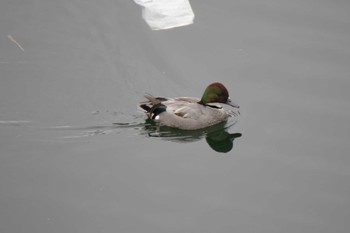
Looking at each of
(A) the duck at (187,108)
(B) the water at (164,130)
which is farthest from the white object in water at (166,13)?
(A) the duck at (187,108)

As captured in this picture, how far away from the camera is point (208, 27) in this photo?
40.6ft

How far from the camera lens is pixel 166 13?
12.7 metres

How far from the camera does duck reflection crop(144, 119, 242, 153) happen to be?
10.5 metres

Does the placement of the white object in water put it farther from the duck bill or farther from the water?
the duck bill

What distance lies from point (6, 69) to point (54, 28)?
1.50 meters

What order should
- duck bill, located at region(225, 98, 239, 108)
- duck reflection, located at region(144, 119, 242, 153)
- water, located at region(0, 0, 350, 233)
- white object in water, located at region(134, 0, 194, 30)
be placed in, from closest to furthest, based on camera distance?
water, located at region(0, 0, 350, 233) → duck reflection, located at region(144, 119, 242, 153) → duck bill, located at region(225, 98, 239, 108) → white object in water, located at region(134, 0, 194, 30)

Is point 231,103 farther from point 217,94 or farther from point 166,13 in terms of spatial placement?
point 166,13

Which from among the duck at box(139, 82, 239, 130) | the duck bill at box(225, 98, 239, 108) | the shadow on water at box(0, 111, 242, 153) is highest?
the duck bill at box(225, 98, 239, 108)

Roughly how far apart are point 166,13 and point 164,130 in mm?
2992

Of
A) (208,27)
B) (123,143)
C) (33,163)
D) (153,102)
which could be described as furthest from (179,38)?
(33,163)

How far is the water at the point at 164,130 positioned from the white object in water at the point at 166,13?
168mm

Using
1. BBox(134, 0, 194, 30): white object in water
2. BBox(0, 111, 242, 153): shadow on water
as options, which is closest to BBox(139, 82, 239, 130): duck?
BBox(0, 111, 242, 153): shadow on water

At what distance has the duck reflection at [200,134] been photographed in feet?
34.6

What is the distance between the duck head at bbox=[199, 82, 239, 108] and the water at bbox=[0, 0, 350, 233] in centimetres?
32
